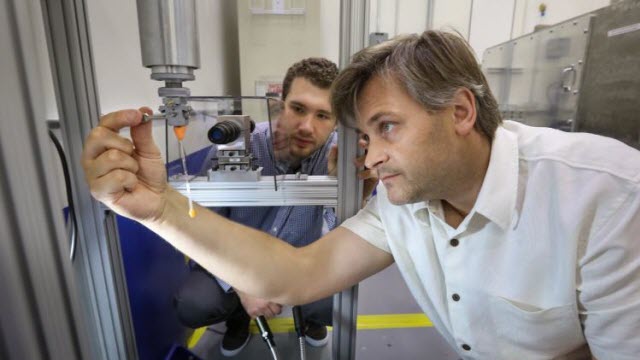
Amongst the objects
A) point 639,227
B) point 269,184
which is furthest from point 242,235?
point 639,227

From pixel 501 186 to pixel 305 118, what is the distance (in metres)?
0.67

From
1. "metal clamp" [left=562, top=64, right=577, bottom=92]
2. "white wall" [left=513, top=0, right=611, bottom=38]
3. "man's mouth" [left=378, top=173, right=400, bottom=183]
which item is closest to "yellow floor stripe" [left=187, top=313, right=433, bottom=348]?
"man's mouth" [left=378, top=173, right=400, bottom=183]

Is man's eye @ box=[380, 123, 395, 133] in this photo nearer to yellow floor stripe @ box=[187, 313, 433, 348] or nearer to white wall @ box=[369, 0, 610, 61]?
yellow floor stripe @ box=[187, 313, 433, 348]

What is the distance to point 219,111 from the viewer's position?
734 mm

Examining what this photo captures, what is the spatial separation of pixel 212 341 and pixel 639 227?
4.56 ft

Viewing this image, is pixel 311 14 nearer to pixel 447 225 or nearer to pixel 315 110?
pixel 315 110

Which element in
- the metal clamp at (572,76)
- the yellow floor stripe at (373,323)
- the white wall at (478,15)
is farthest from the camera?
the white wall at (478,15)

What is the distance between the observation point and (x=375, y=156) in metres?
0.66

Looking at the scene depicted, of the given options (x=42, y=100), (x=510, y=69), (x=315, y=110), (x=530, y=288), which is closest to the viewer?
(x=42, y=100)

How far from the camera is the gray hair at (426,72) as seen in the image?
65cm

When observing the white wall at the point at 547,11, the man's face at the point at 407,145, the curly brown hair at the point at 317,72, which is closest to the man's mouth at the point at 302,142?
the curly brown hair at the point at 317,72

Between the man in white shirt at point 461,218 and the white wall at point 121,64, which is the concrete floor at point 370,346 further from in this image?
the white wall at point 121,64

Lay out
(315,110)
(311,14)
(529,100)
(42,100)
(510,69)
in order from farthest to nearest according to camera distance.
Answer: (311,14) < (510,69) < (529,100) < (315,110) < (42,100)

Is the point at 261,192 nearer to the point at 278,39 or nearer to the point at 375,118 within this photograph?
the point at 375,118
